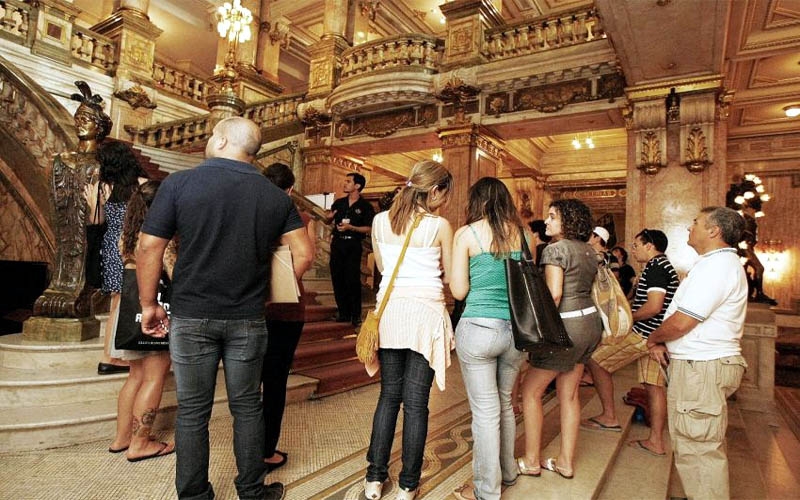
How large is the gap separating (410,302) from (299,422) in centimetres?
172

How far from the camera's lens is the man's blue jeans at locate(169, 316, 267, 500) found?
5.52 ft

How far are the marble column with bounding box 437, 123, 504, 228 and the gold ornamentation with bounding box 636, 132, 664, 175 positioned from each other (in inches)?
108

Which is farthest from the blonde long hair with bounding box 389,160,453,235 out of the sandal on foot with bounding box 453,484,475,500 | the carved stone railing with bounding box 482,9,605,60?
the carved stone railing with bounding box 482,9,605,60

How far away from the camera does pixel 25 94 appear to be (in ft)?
17.0

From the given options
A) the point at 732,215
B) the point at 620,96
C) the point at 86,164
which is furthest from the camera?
the point at 620,96

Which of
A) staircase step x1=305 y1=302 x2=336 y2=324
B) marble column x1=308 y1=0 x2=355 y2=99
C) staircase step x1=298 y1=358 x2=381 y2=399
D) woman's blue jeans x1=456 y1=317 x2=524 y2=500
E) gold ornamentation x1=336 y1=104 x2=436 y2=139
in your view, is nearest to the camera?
woman's blue jeans x1=456 y1=317 x2=524 y2=500

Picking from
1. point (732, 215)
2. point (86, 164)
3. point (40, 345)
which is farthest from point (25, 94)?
point (732, 215)

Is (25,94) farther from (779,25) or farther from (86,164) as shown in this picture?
(779,25)

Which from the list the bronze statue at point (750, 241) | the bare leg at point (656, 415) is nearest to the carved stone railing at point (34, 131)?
the bare leg at point (656, 415)

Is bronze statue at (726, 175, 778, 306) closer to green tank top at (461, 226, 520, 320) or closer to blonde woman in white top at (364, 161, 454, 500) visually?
green tank top at (461, 226, 520, 320)

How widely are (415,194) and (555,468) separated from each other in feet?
5.83

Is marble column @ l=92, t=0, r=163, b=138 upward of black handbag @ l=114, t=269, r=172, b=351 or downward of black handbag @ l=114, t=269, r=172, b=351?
upward

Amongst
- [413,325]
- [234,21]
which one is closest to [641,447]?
[413,325]

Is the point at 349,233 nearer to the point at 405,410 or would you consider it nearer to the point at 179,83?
the point at 405,410
